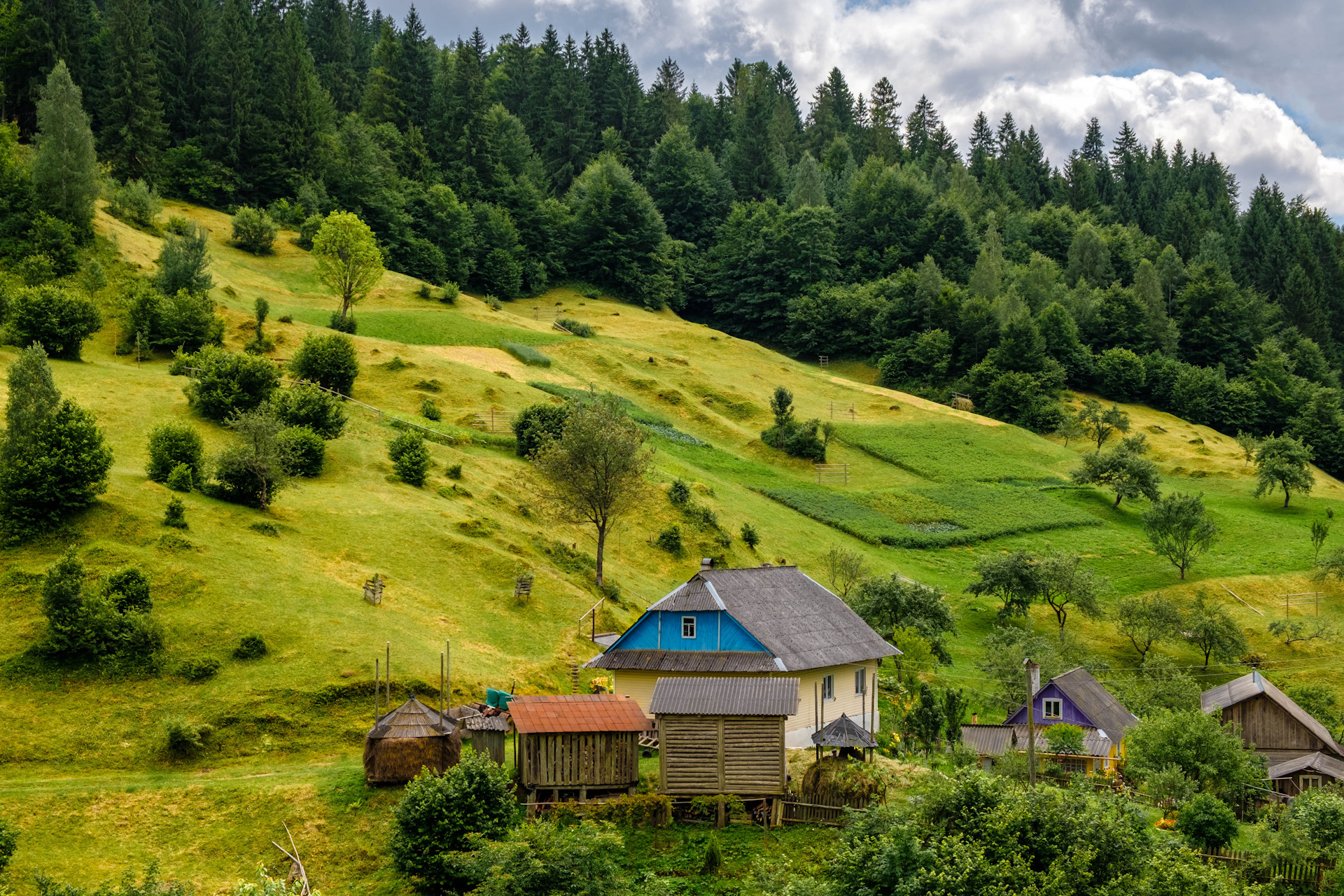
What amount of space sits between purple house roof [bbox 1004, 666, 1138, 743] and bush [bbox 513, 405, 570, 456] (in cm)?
2841

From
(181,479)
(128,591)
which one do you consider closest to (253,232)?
(181,479)

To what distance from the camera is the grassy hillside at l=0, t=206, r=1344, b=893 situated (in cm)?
2962

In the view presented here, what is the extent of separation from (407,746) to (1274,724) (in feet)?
128

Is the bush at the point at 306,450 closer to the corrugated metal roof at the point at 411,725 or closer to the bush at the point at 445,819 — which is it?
the corrugated metal roof at the point at 411,725

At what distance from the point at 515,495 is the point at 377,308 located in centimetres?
4542

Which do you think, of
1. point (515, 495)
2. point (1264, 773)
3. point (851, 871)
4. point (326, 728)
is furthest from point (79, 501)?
point (1264, 773)

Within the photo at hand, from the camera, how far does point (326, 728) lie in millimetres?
34281

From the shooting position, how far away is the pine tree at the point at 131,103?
104 metres

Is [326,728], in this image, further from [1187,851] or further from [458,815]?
[1187,851]

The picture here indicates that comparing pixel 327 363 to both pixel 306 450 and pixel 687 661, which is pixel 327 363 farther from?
pixel 687 661

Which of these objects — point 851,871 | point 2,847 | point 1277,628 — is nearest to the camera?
point 2,847

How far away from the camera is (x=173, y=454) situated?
47156 mm

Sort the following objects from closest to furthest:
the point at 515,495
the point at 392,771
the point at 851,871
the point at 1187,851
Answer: the point at 851,871, the point at 1187,851, the point at 392,771, the point at 515,495

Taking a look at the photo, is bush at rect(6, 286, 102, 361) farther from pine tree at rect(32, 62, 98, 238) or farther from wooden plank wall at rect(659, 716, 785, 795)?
wooden plank wall at rect(659, 716, 785, 795)
